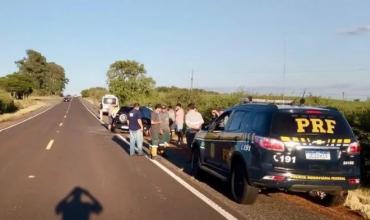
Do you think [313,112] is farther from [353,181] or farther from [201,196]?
[201,196]

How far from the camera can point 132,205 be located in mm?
8938

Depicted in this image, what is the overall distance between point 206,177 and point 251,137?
3733 mm

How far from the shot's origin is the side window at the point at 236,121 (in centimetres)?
1013

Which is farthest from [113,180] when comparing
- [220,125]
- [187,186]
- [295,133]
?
[295,133]

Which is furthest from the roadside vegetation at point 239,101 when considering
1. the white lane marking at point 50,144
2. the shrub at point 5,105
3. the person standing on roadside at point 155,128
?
the shrub at point 5,105

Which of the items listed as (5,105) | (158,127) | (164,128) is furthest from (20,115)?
(158,127)

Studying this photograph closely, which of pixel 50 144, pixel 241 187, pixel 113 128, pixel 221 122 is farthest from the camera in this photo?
pixel 113 128

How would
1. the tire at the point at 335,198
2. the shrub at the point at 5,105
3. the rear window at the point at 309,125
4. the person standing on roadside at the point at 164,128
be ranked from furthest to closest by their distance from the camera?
the shrub at the point at 5,105
the person standing on roadside at the point at 164,128
the tire at the point at 335,198
the rear window at the point at 309,125

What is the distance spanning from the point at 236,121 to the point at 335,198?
2.38 metres

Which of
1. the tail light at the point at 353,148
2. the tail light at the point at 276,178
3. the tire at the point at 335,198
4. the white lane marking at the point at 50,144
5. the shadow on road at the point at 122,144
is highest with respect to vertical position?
the tail light at the point at 353,148

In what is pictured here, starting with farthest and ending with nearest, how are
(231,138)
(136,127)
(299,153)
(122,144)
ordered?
(122,144) < (136,127) < (231,138) < (299,153)

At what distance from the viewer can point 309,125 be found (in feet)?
28.6

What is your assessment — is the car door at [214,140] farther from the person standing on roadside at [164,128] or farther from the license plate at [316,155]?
the person standing on roadside at [164,128]

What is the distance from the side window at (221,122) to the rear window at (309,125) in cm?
238
